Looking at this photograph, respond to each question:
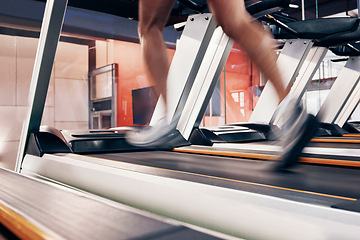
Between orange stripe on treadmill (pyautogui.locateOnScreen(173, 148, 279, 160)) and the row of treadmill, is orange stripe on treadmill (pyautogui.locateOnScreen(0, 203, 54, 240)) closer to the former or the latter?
the row of treadmill

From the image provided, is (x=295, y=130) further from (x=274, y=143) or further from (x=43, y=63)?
(x=274, y=143)

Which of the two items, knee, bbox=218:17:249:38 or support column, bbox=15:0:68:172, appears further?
support column, bbox=15:0:68:172

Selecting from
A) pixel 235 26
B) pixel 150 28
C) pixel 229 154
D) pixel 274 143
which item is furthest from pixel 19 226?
pixel 274 143

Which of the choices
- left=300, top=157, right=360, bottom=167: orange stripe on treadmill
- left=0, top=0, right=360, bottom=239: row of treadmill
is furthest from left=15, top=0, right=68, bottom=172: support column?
left=300, top=157, right=360, bottom=167: orange stripe on treadmill

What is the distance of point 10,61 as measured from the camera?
164 inches

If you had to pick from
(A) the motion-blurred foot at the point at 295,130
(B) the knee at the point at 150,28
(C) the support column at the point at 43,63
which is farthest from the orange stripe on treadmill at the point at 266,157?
(C) the support column at the point at 43,63

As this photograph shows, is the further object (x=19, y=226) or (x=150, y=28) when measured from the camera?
(x=150, y=28)

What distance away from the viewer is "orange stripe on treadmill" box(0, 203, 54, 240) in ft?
2.03

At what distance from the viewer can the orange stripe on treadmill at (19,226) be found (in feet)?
2.03

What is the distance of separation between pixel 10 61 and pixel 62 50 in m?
1.01

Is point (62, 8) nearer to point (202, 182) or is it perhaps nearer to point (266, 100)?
point (202, 182)

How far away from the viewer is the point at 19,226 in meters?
0.69

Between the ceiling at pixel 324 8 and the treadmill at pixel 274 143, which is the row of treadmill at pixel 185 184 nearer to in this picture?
the treadmill at pixel 274 143

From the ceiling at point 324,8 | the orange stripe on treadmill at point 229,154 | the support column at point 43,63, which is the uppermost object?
the ceiling at point 324,8
